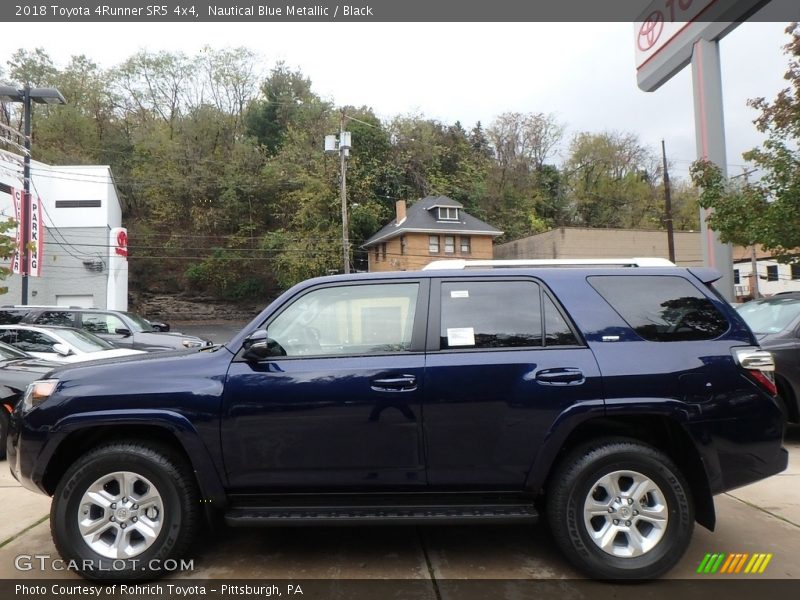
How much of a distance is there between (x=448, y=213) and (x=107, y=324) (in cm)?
2925

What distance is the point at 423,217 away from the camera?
39219 millimetres

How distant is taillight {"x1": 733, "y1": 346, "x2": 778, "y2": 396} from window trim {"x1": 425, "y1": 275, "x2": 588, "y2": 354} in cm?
94

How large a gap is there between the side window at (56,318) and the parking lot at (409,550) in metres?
8.75

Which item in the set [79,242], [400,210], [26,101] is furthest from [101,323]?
[400,210]

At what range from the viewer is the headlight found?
139 inches

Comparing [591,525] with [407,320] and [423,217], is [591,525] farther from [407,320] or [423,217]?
[423,217]

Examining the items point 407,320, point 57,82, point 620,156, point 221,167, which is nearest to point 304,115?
point 221,167

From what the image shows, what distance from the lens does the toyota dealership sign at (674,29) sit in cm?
1131

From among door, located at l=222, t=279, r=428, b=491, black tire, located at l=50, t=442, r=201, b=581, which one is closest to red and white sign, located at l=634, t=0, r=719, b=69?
door, located at l=222, t=279, r=428, b=491

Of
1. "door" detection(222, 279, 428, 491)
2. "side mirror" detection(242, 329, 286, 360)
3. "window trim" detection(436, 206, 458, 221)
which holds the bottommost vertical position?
"door" detection(222, 279, 428, 491)

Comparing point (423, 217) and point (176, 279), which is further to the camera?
point (176, 279)

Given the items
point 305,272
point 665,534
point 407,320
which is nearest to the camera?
point 665,534

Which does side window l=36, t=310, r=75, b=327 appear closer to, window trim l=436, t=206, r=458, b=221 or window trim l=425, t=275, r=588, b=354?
window trim l=425, t=275, r=588, b=354

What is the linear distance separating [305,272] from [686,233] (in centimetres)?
3028
